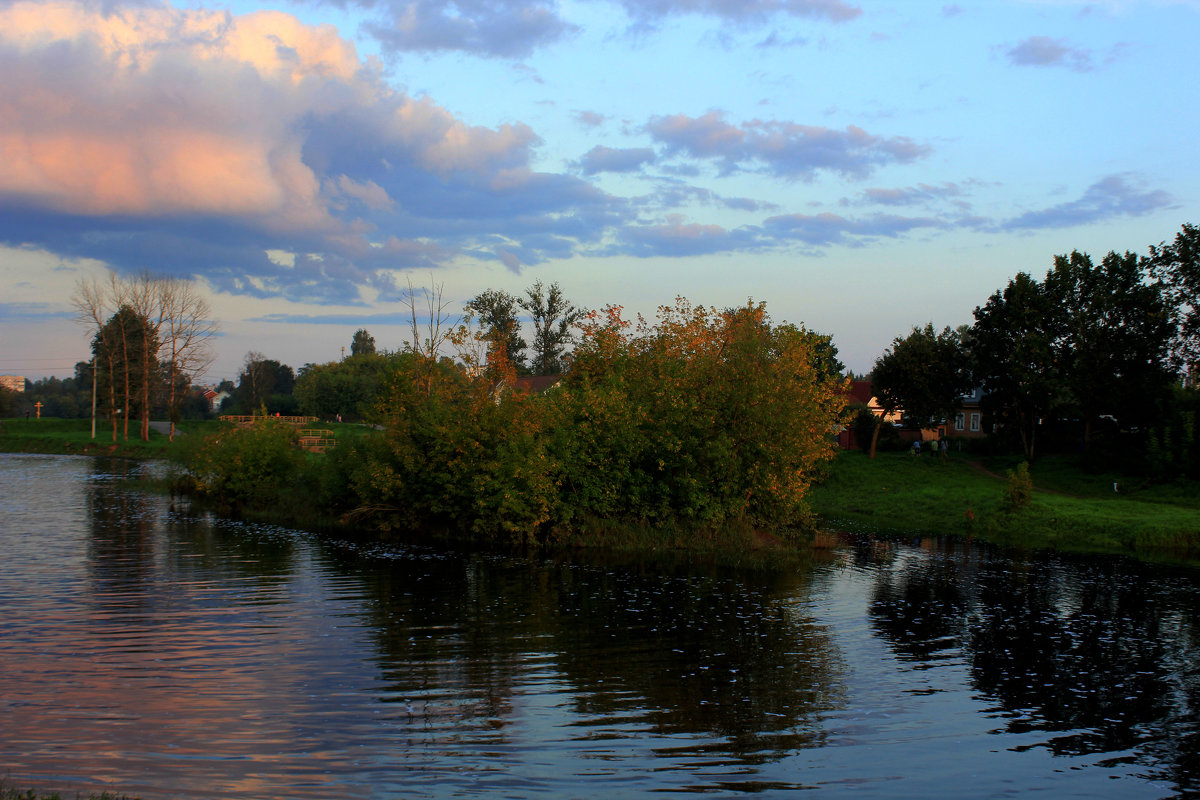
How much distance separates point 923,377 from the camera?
55.8 metres

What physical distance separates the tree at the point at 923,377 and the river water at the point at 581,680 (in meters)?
31.8

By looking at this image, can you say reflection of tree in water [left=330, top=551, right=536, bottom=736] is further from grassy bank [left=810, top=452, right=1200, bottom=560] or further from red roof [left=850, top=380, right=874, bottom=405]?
red roof [left=850, top=380, right=874, bottom=405]

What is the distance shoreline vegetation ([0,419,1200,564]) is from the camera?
1198 inches

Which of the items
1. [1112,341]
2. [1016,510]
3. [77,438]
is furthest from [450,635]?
[77,438]

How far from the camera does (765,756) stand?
409 inches

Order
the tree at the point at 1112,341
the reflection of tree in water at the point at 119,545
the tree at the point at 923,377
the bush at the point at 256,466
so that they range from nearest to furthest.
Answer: the reflection of tree in water at the point at 119,545
the bush at the point at 256,466
the tree at the point at 1112,341
the tree at the point at 923,377

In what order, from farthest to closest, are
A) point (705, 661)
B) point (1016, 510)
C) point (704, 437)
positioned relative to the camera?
point (1016, 510), point (704, 437), point (705, 661)

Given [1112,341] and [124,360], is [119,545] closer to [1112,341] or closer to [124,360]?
[1112,341]

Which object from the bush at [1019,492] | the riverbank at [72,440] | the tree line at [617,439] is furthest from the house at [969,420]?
the riverbank at [72,440]

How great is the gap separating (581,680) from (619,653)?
1.90 meters

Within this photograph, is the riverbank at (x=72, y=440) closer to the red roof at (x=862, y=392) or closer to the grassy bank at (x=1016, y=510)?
the grassy bank at (x=1016, y=510)

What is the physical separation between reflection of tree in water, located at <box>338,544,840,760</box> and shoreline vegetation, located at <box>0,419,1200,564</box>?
6571 millimetres

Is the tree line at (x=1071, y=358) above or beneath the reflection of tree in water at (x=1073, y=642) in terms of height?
above

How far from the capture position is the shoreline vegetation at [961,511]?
30.4 metres
